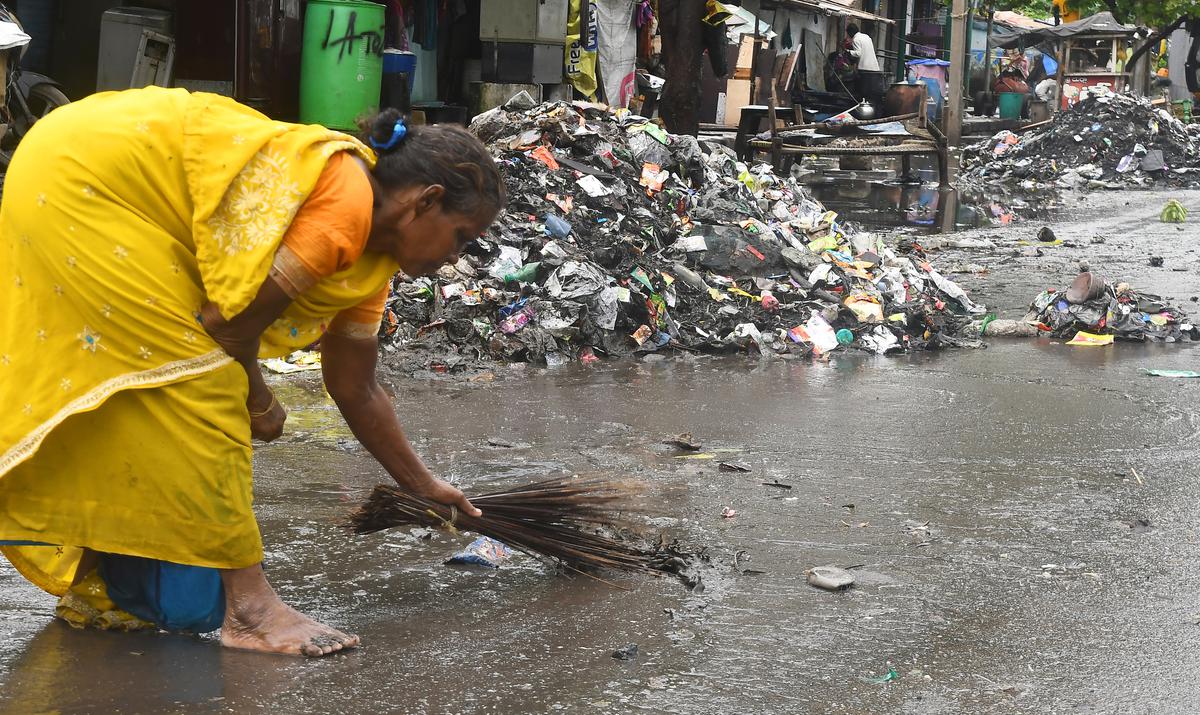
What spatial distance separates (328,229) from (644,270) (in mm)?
4623

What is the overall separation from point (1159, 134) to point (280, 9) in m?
15.3

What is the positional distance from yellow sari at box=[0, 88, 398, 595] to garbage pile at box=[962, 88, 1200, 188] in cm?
1628

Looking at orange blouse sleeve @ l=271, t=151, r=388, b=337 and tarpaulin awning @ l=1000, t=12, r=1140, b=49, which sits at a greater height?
tarpaulin awning @ l=1000, t=12, r=1140, b=49

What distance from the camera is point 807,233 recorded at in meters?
8.20

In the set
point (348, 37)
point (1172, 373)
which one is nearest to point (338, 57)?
point (348, 37)

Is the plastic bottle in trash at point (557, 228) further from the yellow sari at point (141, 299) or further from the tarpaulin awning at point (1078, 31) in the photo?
the tarpaulin awning at point (1078, 31)

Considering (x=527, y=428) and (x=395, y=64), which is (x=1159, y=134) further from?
(x=527, y=428)

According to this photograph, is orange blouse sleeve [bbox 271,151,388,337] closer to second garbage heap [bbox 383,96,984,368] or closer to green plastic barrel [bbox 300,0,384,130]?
second garbage heap [bbox 383,96,984,368]

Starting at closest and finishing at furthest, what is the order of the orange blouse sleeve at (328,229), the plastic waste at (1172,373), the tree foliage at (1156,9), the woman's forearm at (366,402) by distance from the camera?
1. the orange blouse sleeve at (328,229)
2. the woman's forearm at (366,402)
3. the plastic waste at (1172,373)
4. the tree foliage at (1156,9)

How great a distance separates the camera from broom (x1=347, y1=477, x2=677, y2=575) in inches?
119

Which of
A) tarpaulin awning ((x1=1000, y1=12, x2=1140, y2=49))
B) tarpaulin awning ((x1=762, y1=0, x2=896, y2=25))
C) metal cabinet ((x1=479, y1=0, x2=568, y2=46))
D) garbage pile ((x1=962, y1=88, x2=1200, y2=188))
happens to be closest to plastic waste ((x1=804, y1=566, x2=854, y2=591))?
metal cabinet ((x1=479, y1=0, x2=568, y2=46))

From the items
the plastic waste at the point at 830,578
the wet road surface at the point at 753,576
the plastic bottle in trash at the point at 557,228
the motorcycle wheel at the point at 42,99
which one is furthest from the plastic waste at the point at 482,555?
the motorcycle wheel at the point at 42,99

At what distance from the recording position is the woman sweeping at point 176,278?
7.41ft

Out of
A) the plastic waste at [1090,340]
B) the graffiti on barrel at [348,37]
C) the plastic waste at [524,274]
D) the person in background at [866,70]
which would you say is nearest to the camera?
the plastic waste at [524,274]
